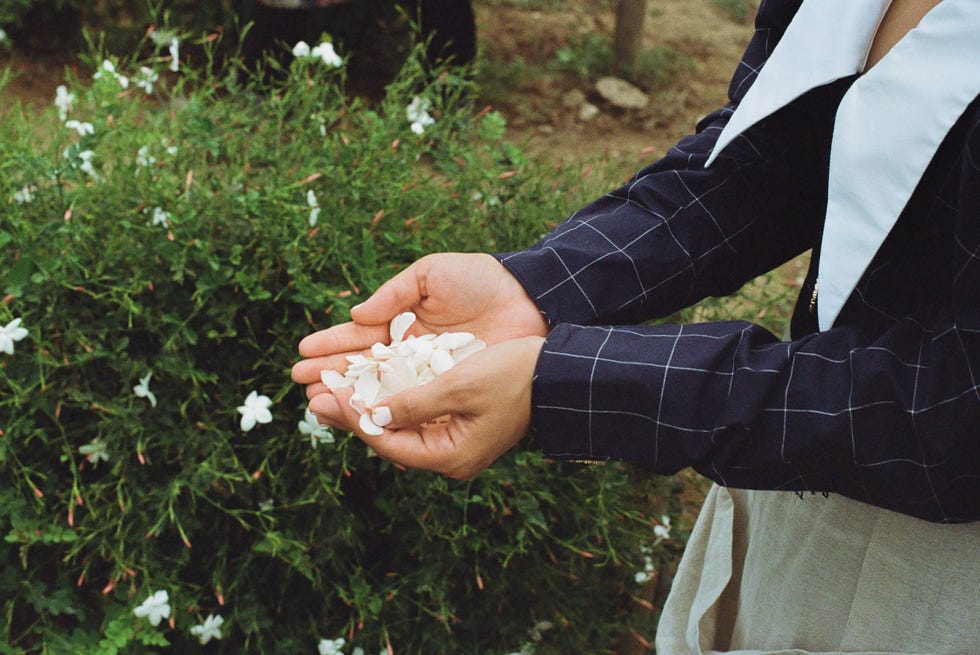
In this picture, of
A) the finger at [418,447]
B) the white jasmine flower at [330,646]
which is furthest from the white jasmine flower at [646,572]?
the finger at [418,447]

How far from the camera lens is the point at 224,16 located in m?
4.63

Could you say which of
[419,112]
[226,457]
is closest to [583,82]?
[419,112]

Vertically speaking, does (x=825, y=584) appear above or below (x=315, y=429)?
above

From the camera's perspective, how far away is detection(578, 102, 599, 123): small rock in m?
4.96

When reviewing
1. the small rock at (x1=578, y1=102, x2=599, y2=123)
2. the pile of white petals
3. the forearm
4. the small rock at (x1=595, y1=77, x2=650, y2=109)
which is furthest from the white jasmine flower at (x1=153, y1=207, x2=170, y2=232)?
the small rock at (x1=595, y1=77, x2=650, y2=109)

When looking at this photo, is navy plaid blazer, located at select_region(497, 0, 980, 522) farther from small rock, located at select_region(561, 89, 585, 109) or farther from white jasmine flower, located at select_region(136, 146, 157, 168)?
small rock, located at select_region(561, 89, 585, 109)

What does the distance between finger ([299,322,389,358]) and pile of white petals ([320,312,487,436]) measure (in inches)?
2.8

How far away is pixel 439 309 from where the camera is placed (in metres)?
1.51

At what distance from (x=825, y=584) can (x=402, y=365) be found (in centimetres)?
62

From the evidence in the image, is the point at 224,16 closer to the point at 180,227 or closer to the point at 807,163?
the point at 180,227

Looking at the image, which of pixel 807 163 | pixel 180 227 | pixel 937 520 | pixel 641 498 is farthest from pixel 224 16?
pixel 937 520

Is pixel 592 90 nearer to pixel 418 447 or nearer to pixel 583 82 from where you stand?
pixel 583 82

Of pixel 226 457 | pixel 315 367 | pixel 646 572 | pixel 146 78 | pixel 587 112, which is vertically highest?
pixel 315 367

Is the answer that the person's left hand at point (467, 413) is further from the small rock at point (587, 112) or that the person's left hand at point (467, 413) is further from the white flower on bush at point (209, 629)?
the small rock at point (587, 112)
